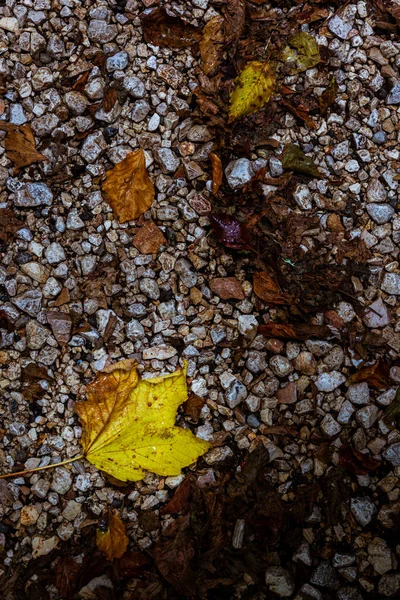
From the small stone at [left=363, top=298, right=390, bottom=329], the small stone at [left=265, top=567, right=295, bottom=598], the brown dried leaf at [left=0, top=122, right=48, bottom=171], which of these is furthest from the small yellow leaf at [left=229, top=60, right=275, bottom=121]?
the small stone at [left=265, top=567, right=295, bottom=598]

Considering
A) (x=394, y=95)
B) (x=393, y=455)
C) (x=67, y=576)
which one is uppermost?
(x=394, y=95)

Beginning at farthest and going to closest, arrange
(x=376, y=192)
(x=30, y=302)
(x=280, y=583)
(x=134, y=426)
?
(x=376, y=192) → (x=30, y=302) → (x=134, y=426) → (x=280, y=583)

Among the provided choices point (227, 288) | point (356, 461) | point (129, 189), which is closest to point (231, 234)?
point (227, 288)

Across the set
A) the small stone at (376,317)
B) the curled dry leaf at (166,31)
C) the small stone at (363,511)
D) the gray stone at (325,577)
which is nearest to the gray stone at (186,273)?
the small stone at (376,317)

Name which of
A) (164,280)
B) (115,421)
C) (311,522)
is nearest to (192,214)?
(164,280)

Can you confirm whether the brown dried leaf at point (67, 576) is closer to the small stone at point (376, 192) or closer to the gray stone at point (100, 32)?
the small stone at point (376, 192)

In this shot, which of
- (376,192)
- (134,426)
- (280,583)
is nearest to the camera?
(280,583)

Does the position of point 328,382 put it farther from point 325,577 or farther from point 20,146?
point 20,146
